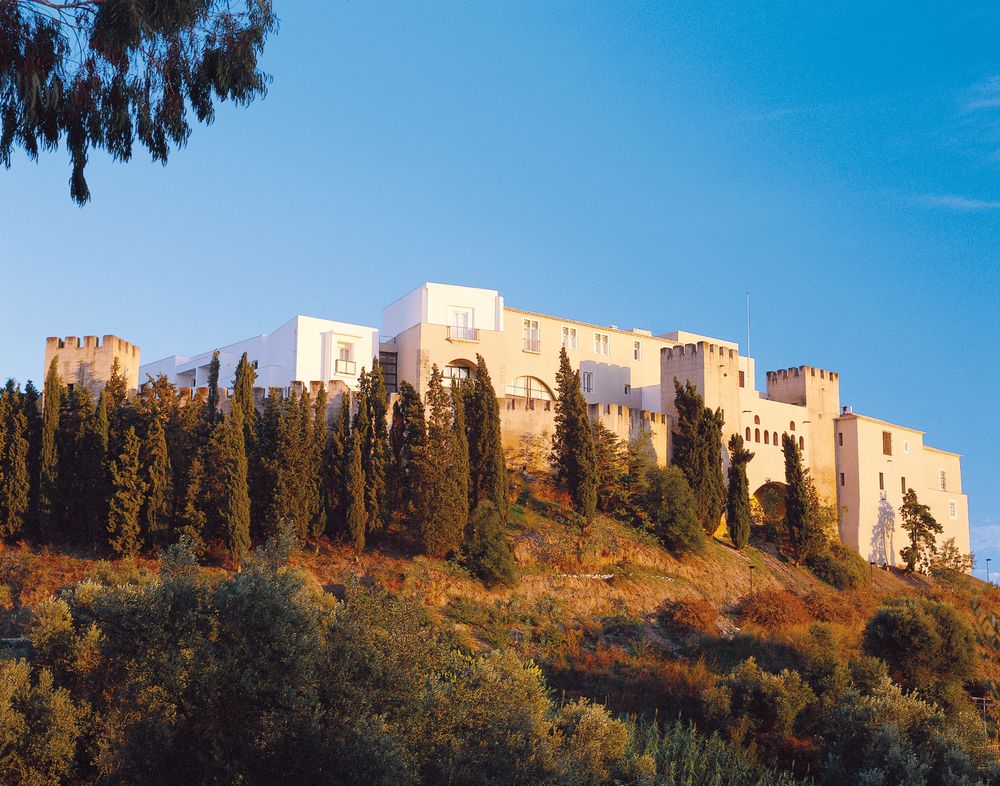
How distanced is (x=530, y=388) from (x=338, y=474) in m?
15.1

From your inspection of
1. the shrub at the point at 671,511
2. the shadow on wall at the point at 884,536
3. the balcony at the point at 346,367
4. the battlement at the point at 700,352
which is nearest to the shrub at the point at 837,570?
the shadow on wall at the point at 884,536

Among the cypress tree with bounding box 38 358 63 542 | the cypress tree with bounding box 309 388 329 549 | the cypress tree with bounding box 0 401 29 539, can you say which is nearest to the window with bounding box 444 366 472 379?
the cypress tree with bounding box 309 388 329 549

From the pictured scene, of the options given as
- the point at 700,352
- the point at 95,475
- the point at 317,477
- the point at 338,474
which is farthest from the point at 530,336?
the point at 95,475

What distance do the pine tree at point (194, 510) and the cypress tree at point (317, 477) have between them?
3.36 meters

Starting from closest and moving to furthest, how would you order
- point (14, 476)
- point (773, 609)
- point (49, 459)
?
point (14, 476) → point (49, 459) → point (773, 609)

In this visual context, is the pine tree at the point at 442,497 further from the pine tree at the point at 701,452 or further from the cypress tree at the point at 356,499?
the pine tree at the point at 701,452

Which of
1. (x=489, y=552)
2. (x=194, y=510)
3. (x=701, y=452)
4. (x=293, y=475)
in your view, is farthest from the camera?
(x=701, y=452)

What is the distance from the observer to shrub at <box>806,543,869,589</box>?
42.1 m

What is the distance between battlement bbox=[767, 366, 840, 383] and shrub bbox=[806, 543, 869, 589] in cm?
939

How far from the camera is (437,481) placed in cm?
3362

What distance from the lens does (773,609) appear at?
35875 millimetres

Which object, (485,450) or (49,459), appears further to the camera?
(485,450)

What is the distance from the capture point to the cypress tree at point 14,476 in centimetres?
3092

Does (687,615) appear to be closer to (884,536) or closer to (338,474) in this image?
(338,474)
